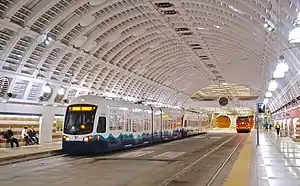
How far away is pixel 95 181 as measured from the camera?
1339 centimetres

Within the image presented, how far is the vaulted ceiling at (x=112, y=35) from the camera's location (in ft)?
82.0

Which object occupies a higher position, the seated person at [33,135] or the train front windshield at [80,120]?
the train front windshield at [80,120]

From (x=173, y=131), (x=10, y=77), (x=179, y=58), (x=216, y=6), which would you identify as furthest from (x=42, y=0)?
(x=179, y=58)

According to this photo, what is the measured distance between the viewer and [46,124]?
3206 cm

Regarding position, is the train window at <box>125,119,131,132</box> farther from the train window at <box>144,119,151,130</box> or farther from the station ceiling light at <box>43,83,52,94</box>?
the station ceiling light at <box>43,83,52,94</box>

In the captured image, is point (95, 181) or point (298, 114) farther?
point (298, 114)

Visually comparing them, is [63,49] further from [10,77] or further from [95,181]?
[95,181]

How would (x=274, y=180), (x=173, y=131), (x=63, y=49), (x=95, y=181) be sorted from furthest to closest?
1. (x=173, y=131)
2. (x=63, y=49)
3. (x=95, y=181)
4. (x=274, y=180)

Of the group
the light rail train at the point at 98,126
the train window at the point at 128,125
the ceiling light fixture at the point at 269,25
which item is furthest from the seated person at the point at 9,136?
the ceiling light fixture at the point at 269,25

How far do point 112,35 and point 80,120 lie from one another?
12645mm

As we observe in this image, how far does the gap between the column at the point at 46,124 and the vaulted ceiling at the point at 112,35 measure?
3.77 feet

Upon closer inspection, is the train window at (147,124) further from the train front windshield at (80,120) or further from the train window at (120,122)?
the train front windshield at (80,120)

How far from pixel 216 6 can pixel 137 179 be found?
627 inches

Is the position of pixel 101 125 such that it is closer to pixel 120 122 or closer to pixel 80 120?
Answer: pixel 80 120
